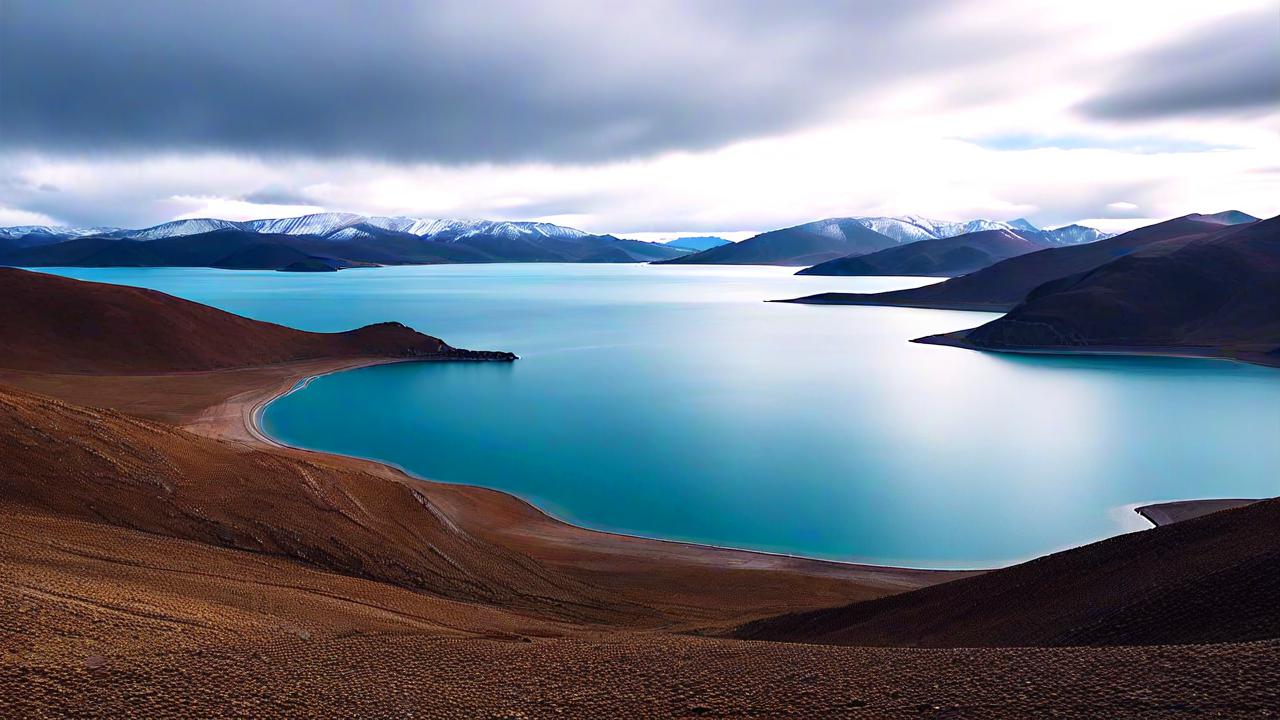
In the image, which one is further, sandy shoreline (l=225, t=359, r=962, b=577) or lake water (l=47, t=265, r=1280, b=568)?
lake water (l=47, t=265, r=1280, b=568)

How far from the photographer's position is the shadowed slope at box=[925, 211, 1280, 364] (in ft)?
234

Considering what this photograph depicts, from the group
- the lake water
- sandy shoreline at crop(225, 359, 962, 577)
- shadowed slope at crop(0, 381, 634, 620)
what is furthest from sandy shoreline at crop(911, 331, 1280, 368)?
shadowed slope at crop(0, 381, 634, 620)

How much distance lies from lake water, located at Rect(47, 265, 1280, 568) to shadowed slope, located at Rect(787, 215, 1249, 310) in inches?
1876

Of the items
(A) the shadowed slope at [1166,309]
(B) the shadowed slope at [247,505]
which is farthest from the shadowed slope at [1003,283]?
(B) the shadowed slope at [247,505]

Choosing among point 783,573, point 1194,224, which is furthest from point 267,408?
point 1194,224

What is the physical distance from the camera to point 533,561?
55.9 feet

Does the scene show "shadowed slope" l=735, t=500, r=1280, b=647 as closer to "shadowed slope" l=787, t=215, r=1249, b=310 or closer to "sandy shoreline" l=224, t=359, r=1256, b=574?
"sandy shoreline" l=224, t=359, r=1256, b=574

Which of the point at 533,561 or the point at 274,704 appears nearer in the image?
the point at 274,704

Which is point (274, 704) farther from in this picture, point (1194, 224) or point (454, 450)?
point (1194, 224)

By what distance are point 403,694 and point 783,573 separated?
12.3 meters

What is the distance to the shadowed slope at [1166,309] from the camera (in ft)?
234

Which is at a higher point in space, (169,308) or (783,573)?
(169,308)

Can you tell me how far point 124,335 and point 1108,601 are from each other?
5440 centimetres

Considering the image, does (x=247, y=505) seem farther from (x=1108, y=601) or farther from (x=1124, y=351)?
(x=1124, y=351)
